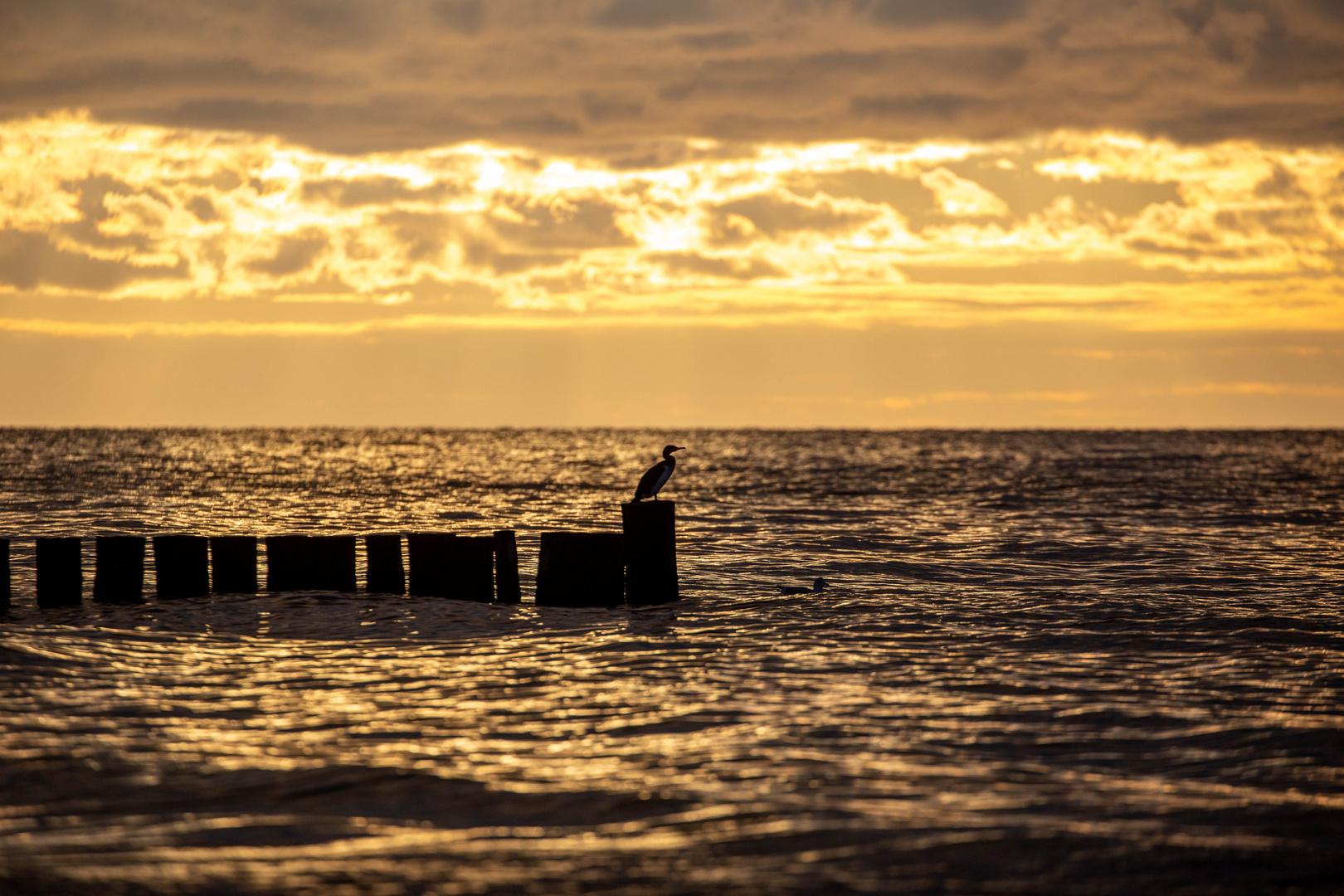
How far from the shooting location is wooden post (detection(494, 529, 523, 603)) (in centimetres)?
1527

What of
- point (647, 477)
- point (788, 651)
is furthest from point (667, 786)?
point (647, 477)

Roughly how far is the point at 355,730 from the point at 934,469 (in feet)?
220

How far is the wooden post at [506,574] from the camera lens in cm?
1527

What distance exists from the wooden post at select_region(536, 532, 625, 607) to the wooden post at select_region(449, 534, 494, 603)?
0.67 metres

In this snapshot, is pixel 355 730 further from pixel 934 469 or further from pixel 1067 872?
pixel 934 469

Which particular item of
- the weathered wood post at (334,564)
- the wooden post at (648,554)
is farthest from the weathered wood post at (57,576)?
the wooden post at (648,554)

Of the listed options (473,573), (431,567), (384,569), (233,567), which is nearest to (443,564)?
(431,567)

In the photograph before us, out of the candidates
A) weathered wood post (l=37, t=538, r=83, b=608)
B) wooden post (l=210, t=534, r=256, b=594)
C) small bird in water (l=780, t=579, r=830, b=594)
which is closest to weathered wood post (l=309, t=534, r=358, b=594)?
wooden post (l=210, t=534, r=256, b=594)

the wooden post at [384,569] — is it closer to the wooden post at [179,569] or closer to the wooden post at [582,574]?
the wooden post at [582,574]

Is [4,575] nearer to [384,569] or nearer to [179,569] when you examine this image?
[179,569]

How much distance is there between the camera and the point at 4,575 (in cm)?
1382

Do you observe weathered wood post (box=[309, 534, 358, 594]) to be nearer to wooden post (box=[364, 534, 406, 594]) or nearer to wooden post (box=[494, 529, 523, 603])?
wooden post (box=[364, 534, 406, 594])

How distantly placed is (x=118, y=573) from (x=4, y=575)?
1.22 metres

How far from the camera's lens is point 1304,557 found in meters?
22.2
